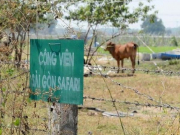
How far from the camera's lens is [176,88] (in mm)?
13680

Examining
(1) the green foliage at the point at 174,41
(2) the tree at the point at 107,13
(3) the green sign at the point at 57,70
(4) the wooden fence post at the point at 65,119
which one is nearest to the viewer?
(3) the green sign at the point at 57,70

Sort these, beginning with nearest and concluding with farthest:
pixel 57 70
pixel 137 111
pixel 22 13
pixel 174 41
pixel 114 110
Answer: pixel 57 70 → pixel 22 13 → pixel 137 111 → pixel 114 110 → pixel 174 41

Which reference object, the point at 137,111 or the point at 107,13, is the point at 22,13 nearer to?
the point at 137,111

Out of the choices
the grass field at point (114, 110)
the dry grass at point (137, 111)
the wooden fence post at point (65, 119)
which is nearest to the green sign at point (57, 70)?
the wooden fence post at point (65, 119)

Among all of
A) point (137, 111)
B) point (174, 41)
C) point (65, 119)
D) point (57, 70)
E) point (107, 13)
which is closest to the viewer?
point (57, 70)

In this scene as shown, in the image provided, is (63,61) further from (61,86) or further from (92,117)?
(92,117)

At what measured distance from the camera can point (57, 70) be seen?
15.9ft

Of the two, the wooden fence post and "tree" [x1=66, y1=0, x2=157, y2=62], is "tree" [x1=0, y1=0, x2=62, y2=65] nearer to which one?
the wooden fence post

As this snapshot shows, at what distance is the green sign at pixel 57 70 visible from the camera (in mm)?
4711

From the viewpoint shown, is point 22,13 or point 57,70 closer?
point 57,70

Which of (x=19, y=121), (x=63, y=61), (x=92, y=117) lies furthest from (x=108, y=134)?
(x=63, y=61)

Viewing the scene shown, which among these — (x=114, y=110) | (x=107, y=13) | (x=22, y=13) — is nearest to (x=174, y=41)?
(x=107, y=13)

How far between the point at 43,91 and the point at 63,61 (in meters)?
0.39

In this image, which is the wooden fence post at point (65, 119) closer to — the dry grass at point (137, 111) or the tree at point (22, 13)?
the dry grass at point (137, 111)
